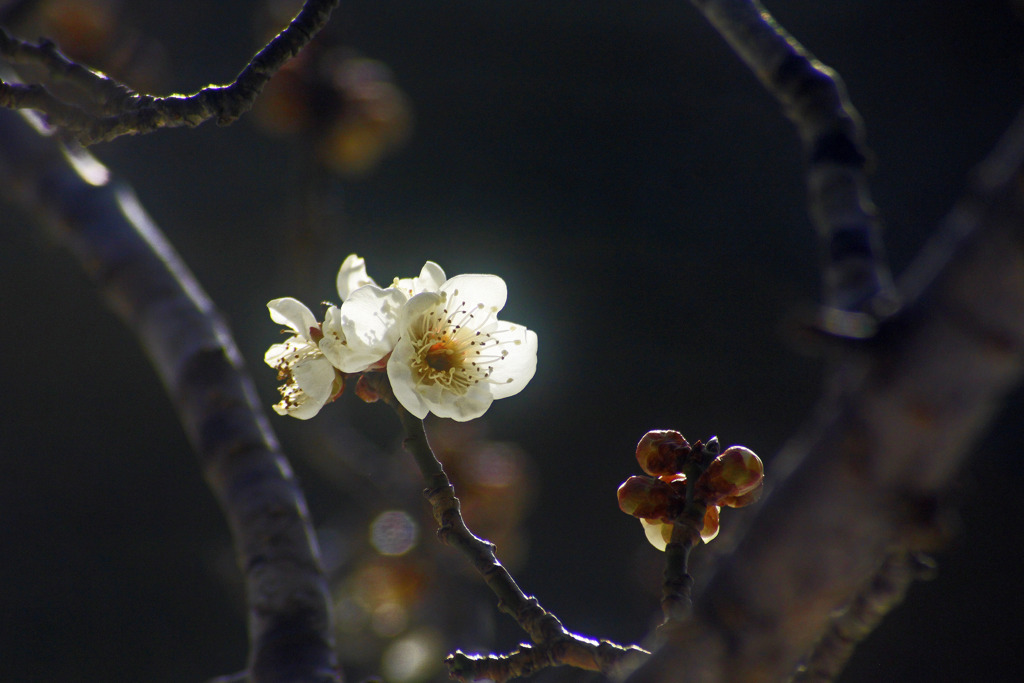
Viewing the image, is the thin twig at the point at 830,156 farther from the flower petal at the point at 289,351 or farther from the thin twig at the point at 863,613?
the flower petal at the point at 289,351

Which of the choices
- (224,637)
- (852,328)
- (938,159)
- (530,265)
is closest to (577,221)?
(530,265)

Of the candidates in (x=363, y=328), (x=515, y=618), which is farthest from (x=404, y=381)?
(x=515, y=618)

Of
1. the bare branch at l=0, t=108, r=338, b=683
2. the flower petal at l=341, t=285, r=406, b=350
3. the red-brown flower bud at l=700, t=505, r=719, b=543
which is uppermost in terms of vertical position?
the red-brown flower bud at l=700, t=505, r=719, b=543

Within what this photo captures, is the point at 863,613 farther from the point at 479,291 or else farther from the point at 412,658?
the point at 412,658

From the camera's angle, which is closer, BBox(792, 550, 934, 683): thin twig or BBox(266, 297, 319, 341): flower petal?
BBox(792, 550, 934, 683): thin twig

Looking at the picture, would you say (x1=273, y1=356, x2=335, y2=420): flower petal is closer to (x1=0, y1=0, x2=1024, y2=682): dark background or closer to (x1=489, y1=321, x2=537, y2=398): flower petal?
(x1=489, y1=321, x2=537, y2=398): flower petal

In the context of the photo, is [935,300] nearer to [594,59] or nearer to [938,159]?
[594,59]

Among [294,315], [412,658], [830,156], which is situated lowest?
[412,658]

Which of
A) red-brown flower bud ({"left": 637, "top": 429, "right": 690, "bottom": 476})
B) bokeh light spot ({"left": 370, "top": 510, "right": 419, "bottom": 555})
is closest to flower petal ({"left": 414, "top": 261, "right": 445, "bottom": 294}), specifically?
red-brown flower bud ({"left": 637, "top": 429, "right": 690, "bottom": 476})
